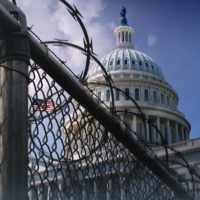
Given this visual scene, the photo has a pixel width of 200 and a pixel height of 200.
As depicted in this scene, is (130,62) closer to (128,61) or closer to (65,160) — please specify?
(128,61)

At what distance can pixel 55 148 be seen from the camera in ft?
11.3

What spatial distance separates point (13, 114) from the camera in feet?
9.13

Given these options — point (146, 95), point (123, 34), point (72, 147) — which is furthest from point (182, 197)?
point (123, 34)

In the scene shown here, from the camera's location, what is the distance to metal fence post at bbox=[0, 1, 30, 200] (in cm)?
269

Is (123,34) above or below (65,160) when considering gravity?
above

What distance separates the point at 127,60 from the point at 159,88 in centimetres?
862

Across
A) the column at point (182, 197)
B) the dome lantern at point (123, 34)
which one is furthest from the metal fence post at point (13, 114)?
the dome lantern at point (123, 34)

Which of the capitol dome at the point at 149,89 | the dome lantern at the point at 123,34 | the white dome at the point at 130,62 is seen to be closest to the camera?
the capitol dome at the point at 149,89

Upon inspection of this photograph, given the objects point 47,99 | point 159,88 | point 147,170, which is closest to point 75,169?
point 47,99

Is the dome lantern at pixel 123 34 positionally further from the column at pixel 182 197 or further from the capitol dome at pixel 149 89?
the column at pixel 182 197

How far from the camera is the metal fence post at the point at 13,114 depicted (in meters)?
2.69

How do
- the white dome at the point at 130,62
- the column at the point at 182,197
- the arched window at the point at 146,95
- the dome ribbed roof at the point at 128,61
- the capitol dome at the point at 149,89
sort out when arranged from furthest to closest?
the white dome at the point at 130,62 → the dome ribbed roof at the point at 128,61 → the arched window at the point at 146,95 → the capitol dome at the point at 149,89 → the column at the point at 182,197

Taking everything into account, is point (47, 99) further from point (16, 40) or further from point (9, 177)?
point (9, 177)

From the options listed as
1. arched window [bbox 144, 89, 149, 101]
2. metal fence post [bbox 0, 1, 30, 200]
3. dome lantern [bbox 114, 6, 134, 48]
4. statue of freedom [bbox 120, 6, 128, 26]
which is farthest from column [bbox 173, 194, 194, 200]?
statue of freedom [bbox 120, 6, 128, 26]
